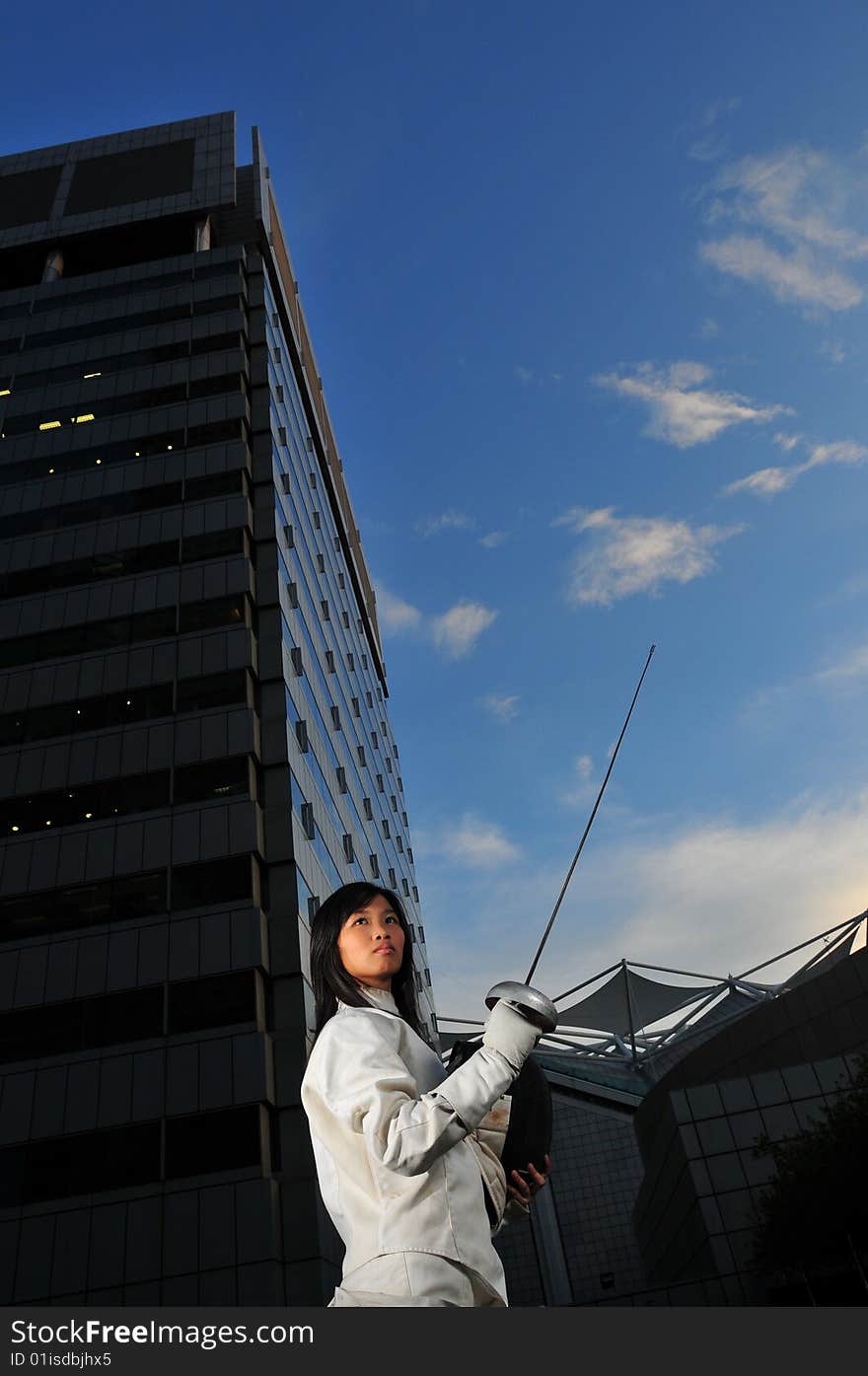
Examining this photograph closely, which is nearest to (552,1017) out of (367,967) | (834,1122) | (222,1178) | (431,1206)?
(431,1206)

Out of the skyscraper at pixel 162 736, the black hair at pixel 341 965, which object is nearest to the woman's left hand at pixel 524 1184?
the black hair at pixel 341 965

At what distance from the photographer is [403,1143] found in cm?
255

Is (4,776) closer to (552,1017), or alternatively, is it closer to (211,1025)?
(211,1025)

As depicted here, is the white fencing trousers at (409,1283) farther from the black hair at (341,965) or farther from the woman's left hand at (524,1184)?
the black hair at (341,965)

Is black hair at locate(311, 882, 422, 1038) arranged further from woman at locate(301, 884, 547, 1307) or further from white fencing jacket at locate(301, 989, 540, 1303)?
white fencing jacket at locate(301, 989, 540, 1303)

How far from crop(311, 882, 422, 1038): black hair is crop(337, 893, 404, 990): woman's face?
0.09 feet

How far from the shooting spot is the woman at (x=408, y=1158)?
2.54 meters

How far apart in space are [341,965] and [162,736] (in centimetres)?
2577

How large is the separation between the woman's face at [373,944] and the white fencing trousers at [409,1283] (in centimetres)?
99

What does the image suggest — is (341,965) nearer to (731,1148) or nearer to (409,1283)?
(409,1283)

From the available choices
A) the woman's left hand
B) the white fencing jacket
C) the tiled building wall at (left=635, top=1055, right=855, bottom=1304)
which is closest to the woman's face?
the white fencing jacket

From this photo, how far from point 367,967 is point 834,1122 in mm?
20262

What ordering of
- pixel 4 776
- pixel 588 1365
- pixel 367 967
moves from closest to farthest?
1. pixel 588 1365
2. pixel 367 967
3. pixel 4 776

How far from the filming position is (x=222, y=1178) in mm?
21172
